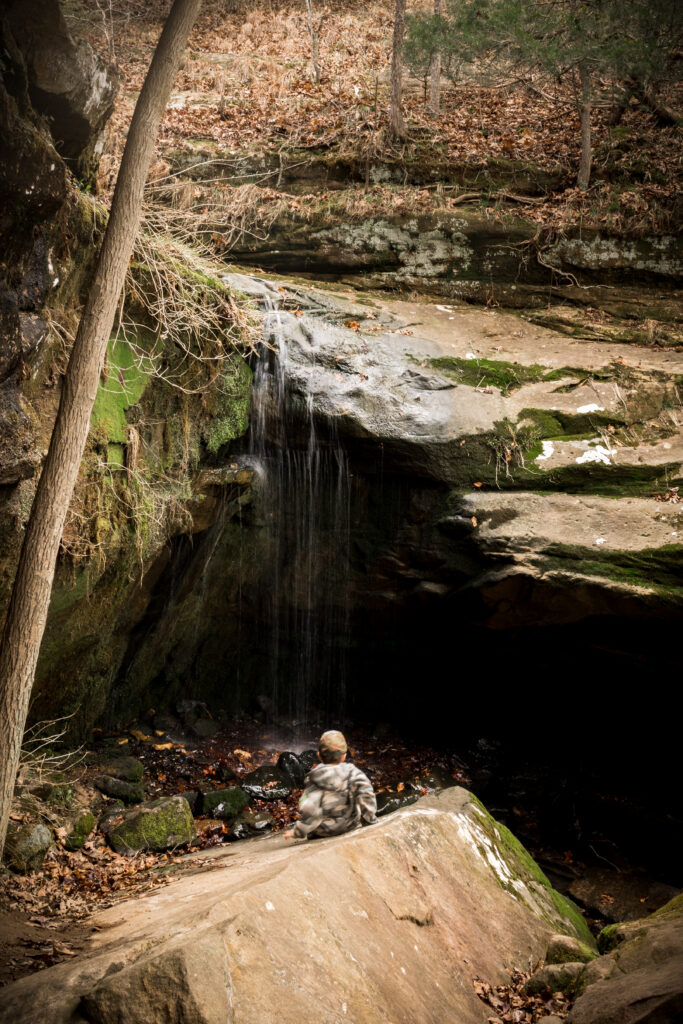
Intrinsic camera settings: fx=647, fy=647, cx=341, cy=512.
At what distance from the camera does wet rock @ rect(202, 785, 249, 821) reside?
7680 millimetres

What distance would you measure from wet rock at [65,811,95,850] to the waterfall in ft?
15.9

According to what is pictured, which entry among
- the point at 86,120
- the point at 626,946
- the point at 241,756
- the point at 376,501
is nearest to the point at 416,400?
the point at 376,501

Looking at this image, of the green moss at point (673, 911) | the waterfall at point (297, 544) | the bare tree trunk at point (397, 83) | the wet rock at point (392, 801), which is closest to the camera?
the green moss at point (673, 911)

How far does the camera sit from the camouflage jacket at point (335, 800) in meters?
4.75

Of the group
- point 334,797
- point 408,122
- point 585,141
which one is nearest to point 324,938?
point 334,797

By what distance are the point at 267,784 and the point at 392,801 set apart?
167 cm

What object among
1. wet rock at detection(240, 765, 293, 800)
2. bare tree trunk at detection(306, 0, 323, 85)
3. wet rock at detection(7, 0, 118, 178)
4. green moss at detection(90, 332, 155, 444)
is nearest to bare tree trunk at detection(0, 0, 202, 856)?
wet rock at detection(7, 0, 118, 178)

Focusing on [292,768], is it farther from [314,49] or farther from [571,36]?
[314,49]

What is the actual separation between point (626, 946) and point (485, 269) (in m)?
11.1

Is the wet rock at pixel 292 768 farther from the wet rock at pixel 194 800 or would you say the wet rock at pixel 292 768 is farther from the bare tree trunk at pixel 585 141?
the bare tree trunk at pixel 585 141

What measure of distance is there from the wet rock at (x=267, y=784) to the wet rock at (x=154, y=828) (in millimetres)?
1399

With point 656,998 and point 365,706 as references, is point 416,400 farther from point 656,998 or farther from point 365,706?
point 656,998

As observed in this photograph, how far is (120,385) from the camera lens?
7.33 m

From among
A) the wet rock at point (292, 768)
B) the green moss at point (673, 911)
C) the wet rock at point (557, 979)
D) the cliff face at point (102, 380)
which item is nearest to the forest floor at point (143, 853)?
the wet rock at point (292, 768)
